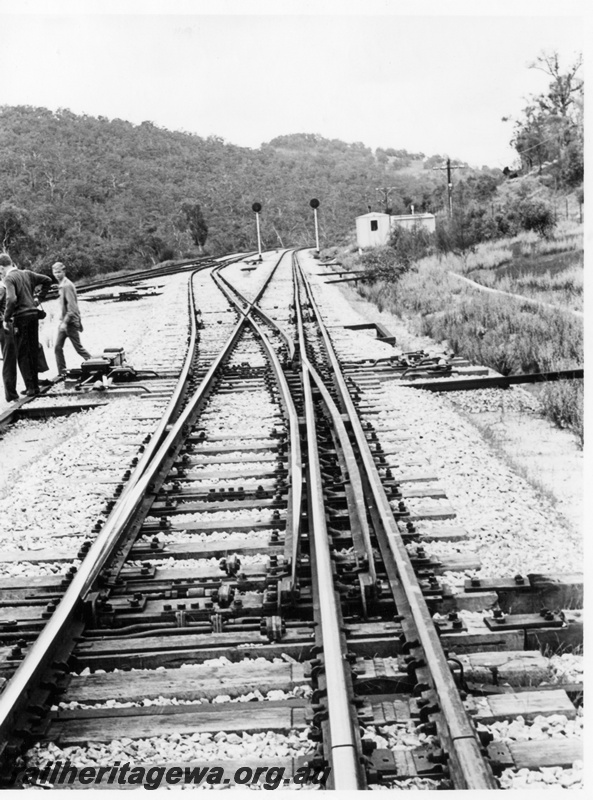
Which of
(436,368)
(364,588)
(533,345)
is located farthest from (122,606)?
(533,345)

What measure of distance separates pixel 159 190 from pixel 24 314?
6558 cm

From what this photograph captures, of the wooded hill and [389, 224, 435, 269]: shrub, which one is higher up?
the wooded hill

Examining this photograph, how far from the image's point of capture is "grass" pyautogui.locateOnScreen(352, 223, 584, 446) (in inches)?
346

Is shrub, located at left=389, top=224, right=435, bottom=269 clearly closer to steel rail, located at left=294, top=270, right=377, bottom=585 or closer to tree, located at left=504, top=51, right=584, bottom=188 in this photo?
tree, located at left=504, top=51, right=584, bottom=188

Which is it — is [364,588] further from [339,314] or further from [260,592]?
[339,314]

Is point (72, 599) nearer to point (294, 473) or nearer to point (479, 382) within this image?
point (294, 473)

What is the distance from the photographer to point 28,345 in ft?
32.1

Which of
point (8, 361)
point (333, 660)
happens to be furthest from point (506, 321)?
point (333, 660)

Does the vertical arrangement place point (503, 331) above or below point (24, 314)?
below

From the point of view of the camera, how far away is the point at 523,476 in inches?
246

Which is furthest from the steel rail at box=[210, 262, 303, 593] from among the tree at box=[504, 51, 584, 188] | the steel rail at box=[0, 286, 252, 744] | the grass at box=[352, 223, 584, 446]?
the tree at box=[504, 51, 584, 188]

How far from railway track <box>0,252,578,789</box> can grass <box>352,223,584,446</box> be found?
3.28 m

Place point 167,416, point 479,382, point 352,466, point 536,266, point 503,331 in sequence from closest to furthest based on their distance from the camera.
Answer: point 352,466, point 167,416, point 479,382, point 503,331, point 536,266

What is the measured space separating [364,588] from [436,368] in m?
6.48
